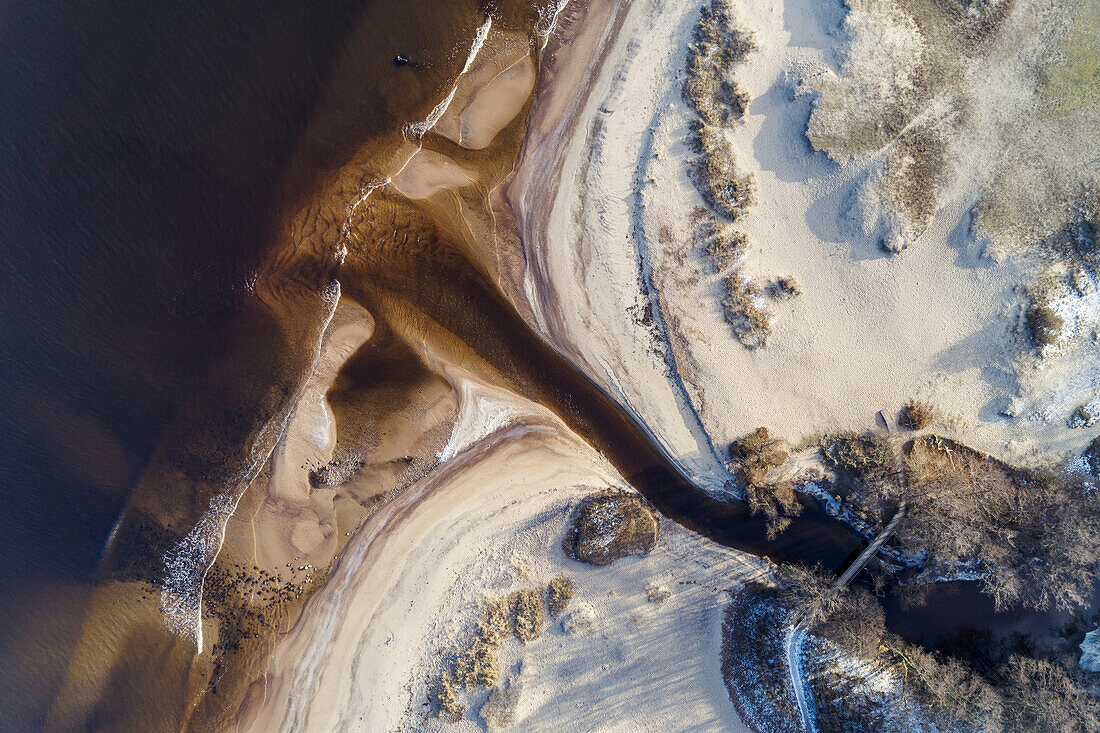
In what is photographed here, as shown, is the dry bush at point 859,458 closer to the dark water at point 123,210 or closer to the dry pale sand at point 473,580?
the dry pale sand at point 473,580

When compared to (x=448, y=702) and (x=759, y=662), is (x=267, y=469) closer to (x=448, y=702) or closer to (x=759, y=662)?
(x=448, y=702)

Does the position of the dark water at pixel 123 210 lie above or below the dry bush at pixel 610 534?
above

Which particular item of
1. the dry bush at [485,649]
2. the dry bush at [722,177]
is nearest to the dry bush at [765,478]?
the dry bush at [722,177]

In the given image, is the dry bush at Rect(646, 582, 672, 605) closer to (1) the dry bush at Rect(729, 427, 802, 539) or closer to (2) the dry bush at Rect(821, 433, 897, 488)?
(1) the dry bush at Rect(729, 427, 802, 539)

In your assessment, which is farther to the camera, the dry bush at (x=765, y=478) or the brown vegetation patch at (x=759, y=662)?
the dry bush at (x=765, y=478)

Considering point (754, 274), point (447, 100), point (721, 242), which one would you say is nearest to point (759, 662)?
point (754, 274)

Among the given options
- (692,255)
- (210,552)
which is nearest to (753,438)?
(692,255)

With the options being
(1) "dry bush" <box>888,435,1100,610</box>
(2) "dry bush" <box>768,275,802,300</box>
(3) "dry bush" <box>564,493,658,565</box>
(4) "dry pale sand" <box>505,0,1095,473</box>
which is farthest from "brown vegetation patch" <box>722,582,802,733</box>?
(2) "dry bush" <box>768,275,802,300</box>

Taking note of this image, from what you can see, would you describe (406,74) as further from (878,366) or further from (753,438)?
(878,366)
